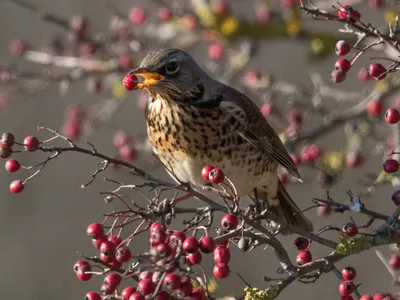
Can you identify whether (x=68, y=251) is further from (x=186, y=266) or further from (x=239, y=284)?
(x=186, y=266)

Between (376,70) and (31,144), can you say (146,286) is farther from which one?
(376,70)

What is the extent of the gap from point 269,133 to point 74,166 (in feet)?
16.8

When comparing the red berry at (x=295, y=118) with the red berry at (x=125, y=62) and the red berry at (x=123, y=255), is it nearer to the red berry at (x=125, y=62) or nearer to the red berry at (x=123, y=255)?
the red berry at (x=125, y=62)

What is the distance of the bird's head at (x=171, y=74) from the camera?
3748 millimetres

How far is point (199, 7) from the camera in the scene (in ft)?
16.7

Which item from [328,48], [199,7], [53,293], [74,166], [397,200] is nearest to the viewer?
[397,200]

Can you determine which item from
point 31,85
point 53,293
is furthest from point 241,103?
point 53,293

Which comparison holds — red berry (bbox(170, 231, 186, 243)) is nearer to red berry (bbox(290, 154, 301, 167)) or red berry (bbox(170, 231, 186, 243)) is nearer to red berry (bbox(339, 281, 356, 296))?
red berry (bbox(339, 281, 356, 296))

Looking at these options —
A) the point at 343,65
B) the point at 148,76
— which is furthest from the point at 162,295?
the point at 148,76

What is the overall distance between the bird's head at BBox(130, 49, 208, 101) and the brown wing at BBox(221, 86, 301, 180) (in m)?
0.19

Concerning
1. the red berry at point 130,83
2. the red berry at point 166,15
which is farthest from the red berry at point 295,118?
the red berry at point 130,83

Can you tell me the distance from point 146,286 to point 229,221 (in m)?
0.43

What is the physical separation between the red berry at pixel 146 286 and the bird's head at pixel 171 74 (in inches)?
55.1

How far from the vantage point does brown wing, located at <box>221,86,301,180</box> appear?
4086mm
